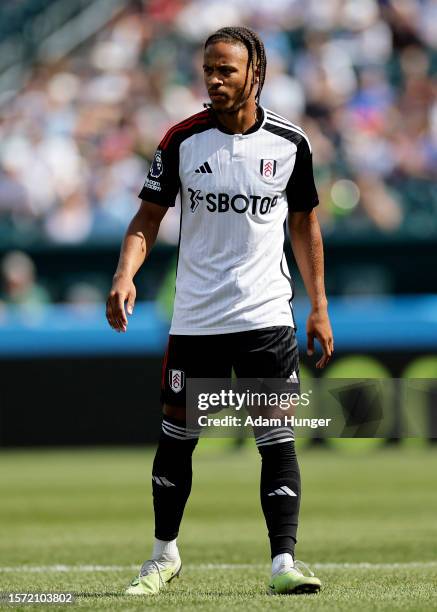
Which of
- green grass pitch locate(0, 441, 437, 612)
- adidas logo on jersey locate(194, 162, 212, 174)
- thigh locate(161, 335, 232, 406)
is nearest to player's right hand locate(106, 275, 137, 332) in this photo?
thigh locate(161, 335, 232, 406)

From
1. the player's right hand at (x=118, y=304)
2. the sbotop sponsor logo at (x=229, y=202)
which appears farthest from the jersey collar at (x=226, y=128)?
the player's right hand at (x=118, y=304)

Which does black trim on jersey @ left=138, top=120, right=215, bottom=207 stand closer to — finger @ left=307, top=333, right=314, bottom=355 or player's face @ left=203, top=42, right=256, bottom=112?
player's face @ left=203, top=42, right=256, bottom=112

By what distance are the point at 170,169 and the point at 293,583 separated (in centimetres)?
153

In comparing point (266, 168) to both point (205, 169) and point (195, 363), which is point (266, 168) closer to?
point (205, 169)

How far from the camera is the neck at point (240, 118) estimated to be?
4594 millimetres

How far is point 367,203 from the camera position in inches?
665

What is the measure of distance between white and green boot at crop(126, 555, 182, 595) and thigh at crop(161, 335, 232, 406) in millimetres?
616

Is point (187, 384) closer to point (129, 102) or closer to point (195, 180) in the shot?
point (195, 180)

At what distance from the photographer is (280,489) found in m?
4.55

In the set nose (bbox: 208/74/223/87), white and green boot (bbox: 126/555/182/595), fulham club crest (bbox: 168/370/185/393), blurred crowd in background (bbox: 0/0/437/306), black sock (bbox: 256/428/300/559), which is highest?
blurred crowd in background (bbox: 0/0/437/306)

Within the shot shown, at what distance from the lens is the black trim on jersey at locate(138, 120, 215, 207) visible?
15.2ft

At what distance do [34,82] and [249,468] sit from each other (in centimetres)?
932

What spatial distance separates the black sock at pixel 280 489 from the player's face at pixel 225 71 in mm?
1222

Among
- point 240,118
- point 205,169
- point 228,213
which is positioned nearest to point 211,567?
point 228,213
